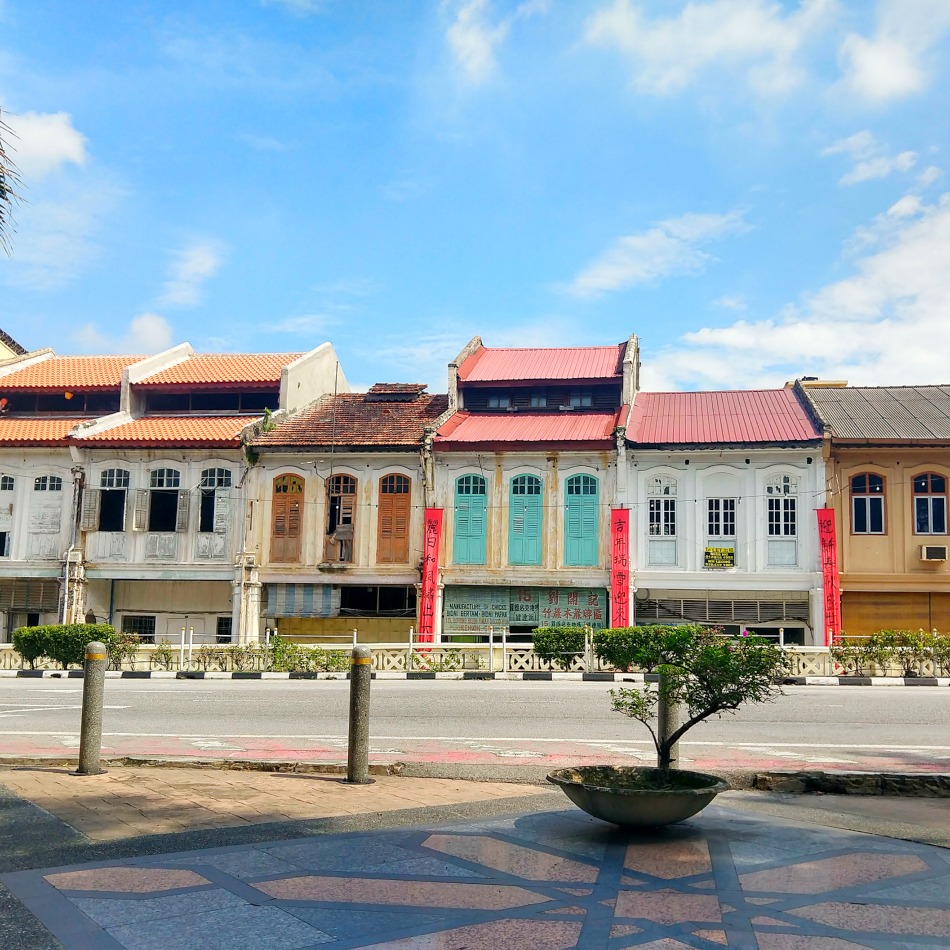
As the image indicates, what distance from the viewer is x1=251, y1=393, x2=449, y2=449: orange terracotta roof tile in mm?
28297

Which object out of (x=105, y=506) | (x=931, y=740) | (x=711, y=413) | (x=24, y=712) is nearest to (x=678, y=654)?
(x=931, y=740)

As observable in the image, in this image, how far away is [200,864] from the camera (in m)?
5.16

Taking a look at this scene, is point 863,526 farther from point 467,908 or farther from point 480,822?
point 467,908

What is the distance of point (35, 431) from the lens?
29.5m

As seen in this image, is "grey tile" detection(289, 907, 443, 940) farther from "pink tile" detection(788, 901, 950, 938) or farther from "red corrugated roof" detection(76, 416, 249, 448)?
"red corrugated roof" detection(76, 416, 249, 448)

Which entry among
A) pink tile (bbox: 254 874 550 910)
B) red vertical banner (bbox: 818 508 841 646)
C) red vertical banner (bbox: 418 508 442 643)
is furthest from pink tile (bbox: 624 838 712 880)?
red vertical banner (bbox: 818 508 841 646)

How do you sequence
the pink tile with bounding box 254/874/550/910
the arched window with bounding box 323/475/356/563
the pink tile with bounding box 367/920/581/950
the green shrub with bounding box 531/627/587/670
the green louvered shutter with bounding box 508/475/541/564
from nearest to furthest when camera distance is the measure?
1. the pink tile with bounding box 367/920/581/950
2. the pink tile with bounding box 254/874/550/910
3. the green shrub with bounding box 531/627/587/670
4. the green louvered shutter with bounding box 508/475/541/564
5. the arched window with bounding box 323/475/356/563

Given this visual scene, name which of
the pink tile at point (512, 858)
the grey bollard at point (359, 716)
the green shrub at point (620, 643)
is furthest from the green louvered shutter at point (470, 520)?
the pink tile at point (512, 858)

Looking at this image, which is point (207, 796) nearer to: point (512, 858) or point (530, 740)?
point (512, 858)

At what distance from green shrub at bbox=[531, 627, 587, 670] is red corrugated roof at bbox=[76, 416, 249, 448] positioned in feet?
35.7

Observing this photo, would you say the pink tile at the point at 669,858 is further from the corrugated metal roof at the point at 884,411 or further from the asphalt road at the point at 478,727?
the corrugated metal roof at the point at 884,411

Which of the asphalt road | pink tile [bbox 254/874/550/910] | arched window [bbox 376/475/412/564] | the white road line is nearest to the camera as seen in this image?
pink tile [bbox 254/874/550/910]

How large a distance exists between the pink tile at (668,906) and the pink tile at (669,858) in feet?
1.10

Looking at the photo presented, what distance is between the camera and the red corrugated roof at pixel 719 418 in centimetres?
2686
